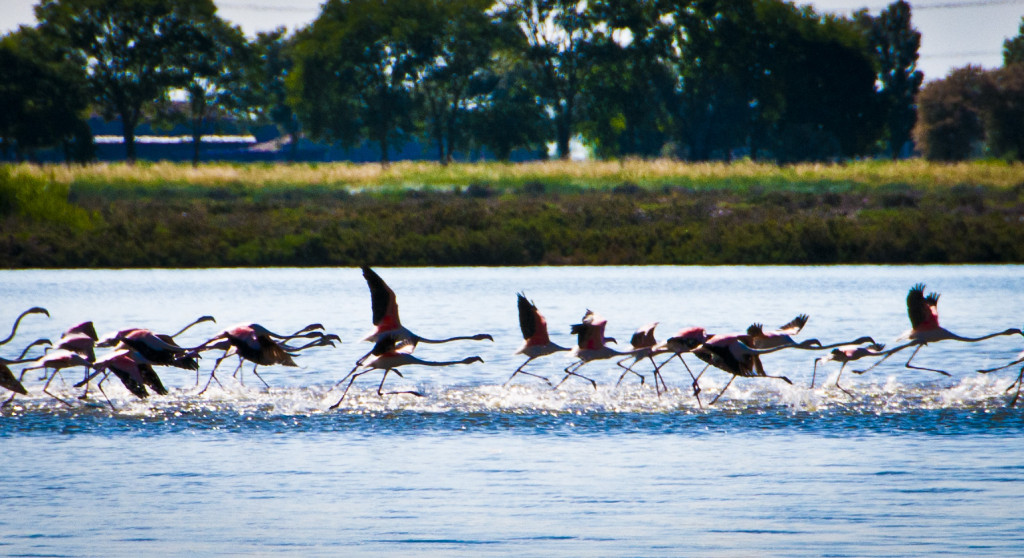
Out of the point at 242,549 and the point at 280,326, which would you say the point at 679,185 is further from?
the point at 242,549

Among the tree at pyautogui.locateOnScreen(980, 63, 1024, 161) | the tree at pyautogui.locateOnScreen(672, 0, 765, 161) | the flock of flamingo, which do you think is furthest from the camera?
the tree at pyautogui.locateOnScreen(672, 0, 765, 161)

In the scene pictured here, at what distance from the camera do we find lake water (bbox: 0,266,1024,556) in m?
8.56

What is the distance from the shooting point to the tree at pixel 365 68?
6975 centimetres

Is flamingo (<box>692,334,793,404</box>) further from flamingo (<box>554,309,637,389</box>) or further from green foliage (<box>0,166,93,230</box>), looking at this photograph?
green foliage (<box>0,166,93,230</box>)

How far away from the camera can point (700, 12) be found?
71.9 metres

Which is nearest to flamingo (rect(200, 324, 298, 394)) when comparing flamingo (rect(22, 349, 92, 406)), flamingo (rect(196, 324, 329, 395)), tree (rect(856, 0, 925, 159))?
flamingo (rect(196, 324, 329, 395))

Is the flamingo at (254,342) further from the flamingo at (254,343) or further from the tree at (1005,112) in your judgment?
the tree at (1005,112)

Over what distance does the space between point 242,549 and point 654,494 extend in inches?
117

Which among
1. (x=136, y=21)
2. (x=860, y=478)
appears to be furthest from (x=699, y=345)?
(x=136, y=21)

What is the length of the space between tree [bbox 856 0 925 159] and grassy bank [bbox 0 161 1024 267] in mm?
42679

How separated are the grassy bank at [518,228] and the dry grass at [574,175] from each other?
361 cm

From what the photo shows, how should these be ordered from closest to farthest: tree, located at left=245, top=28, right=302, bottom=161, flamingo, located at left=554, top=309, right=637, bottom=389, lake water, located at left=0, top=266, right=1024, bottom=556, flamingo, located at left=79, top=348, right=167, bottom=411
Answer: lake water, located at left=0, top=266, right=1024, bottom=556 < flamingo, located at left=79, top=348, right=167, bottom=411 < flamingo, located at left=554, top=309, right=637, bottom=389 < tree, located at left=245, top=28, right=302, bottom=161

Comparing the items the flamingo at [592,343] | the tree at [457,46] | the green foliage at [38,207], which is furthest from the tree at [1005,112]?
the flamingo at [592,343]

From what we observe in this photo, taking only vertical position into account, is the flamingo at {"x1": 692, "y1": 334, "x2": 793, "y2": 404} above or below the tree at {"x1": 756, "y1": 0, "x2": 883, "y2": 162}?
below
